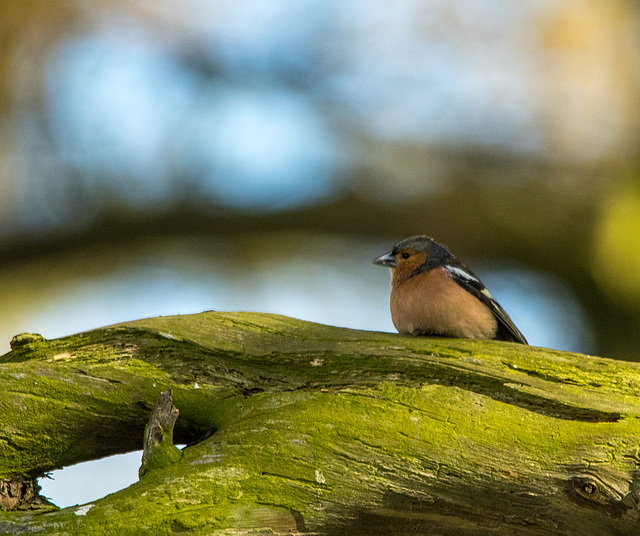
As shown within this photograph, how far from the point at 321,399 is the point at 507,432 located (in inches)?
32.1

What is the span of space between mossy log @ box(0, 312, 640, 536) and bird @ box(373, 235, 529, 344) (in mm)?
1449

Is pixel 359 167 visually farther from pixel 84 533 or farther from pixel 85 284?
pixel 84 533

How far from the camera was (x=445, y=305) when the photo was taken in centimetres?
502

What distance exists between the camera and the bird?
16.5ft

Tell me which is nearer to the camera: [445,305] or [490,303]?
[445,305]

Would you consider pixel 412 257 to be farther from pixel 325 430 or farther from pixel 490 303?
pixel 325 430

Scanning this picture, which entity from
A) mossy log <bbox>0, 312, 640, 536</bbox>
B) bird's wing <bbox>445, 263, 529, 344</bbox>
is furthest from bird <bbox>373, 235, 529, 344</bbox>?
mossy log <bbox>0, 312, 640, 536</bbox>

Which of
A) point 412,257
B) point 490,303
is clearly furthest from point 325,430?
point 412,257

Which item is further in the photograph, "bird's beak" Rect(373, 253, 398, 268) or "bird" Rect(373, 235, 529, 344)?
"bird's beak" Rect(373, 253, 398, 268)

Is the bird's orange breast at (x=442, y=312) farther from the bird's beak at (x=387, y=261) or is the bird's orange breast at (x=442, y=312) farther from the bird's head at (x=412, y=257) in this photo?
the bird's beak at (x=387, y=261)

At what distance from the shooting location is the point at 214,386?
328cm

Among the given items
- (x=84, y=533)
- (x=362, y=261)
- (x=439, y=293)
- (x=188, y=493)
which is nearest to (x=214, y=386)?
(x=188, y=493)

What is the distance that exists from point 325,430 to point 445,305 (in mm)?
2381

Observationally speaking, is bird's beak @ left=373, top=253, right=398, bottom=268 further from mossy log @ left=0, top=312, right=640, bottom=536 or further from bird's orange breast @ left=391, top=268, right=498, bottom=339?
mossy log @ left=0, top=312, right=640, bottom=536
